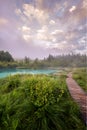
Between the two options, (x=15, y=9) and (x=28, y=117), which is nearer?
(x=28, y=117)

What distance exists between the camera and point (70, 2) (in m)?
6.73

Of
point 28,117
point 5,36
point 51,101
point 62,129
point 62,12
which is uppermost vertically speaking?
point 62,12

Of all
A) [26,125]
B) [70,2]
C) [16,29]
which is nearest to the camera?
[26,125]

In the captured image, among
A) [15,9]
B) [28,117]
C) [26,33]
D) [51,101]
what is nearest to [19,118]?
[28,117]

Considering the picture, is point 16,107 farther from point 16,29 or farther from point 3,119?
point 16,29

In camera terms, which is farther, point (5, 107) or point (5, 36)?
point (5, 36)

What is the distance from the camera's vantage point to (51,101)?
128 inches

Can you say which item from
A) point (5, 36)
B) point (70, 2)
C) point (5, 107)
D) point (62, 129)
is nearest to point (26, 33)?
point (5, 36)

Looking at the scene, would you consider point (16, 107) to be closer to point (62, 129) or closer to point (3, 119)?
point (3, 119)

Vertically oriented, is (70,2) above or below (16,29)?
above

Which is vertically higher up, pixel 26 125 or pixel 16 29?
pixel 16 29

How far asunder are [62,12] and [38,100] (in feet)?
16.7

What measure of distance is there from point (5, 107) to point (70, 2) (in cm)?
540

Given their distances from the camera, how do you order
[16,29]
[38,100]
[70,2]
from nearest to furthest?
[38,100], [70,2], [16,29]
